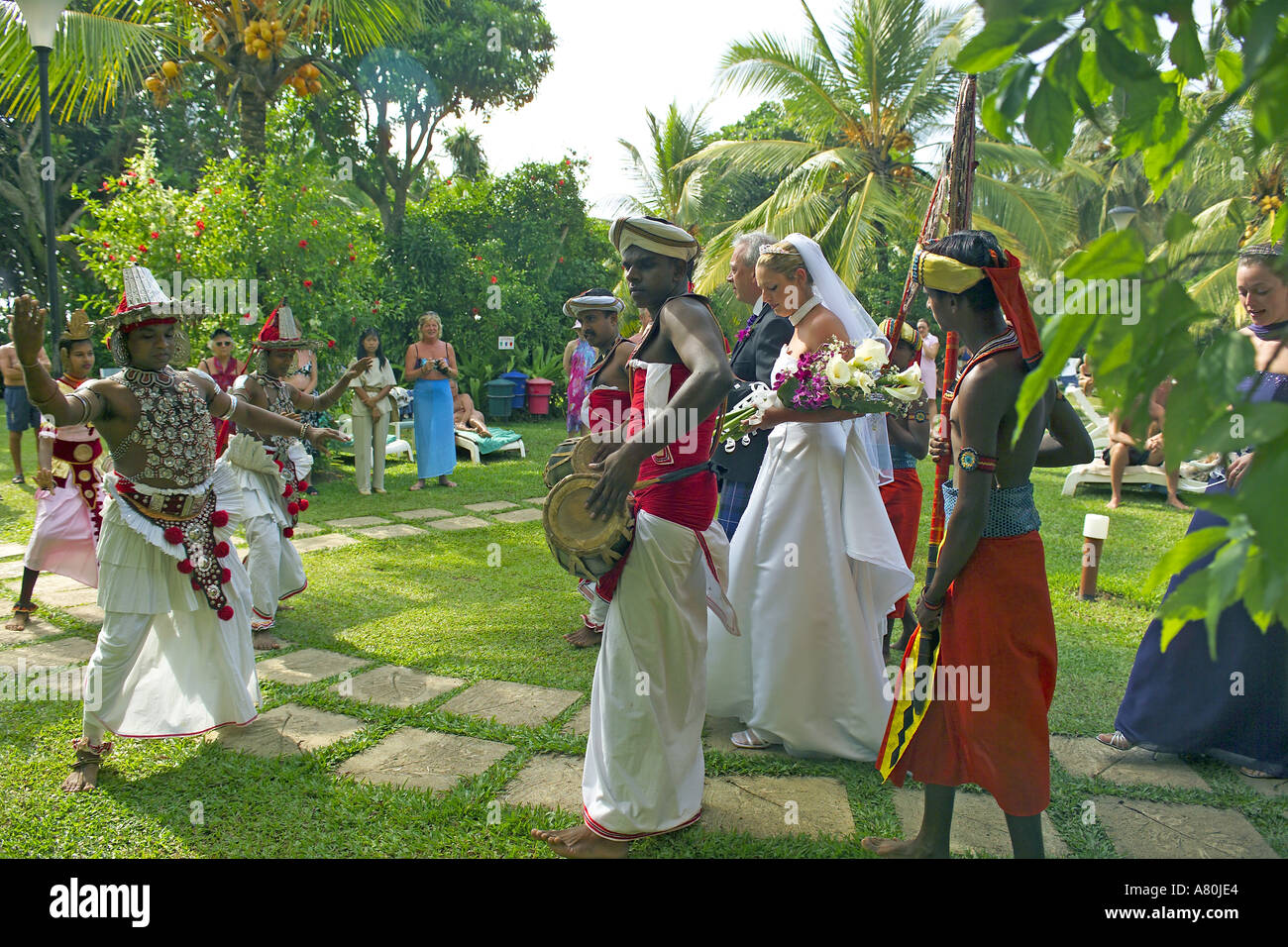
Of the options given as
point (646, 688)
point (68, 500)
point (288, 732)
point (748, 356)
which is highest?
point (748, 356)

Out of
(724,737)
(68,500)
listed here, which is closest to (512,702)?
(724,737)

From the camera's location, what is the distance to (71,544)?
19.8ft

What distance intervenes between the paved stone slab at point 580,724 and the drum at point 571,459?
1338 mm

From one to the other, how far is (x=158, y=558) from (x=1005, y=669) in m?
3.69

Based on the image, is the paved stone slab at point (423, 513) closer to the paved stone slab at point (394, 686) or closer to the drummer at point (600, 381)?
the drummer at point (600, 381)

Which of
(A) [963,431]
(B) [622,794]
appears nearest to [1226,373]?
(A) [963,431]

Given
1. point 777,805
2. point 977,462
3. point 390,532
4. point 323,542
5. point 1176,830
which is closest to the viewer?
point 977,462

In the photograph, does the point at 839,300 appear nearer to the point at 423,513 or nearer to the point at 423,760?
the point at 423,760

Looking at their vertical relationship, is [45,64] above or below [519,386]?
above

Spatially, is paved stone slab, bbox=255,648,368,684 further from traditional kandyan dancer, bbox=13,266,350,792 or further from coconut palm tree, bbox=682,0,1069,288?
coconut palm tree, bbox=682,0,1069,288

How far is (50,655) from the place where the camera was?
523 cm

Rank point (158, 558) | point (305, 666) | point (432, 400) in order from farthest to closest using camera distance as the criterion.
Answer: point (432, 400), point (305, 666), point (158, 558)

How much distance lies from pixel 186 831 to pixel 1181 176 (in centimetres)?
386

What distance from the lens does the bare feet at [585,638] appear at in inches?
217
